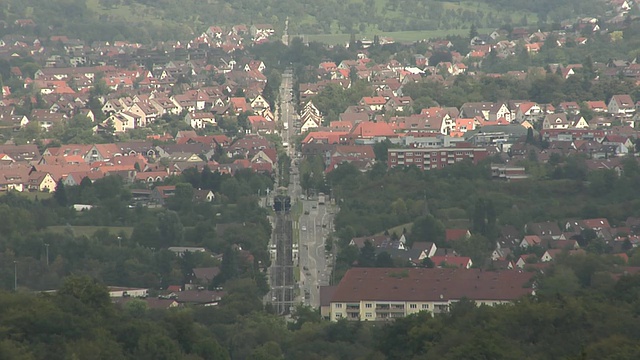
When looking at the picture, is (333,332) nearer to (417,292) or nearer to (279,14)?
(417,292)

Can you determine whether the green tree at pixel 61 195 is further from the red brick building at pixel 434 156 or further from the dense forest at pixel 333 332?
the dense forest at pixel 333 332

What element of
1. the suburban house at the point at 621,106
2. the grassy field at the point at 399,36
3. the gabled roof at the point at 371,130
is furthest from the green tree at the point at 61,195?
the grassy field at the point at 399,36

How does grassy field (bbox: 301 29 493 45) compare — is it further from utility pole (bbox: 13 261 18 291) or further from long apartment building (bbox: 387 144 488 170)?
utility pole (bbox: 13 261 18 291)

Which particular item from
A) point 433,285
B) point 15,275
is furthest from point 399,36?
point 433,285

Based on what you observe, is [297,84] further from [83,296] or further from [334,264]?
[83,296]

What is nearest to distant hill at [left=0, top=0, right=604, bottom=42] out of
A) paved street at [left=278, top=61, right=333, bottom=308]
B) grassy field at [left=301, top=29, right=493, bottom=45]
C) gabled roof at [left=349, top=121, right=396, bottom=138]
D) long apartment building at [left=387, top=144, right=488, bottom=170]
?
grassy field at [left=301, top=29, right=493, bottom=45]

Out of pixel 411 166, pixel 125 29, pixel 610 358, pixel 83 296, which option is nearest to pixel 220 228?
pixel 411 166
